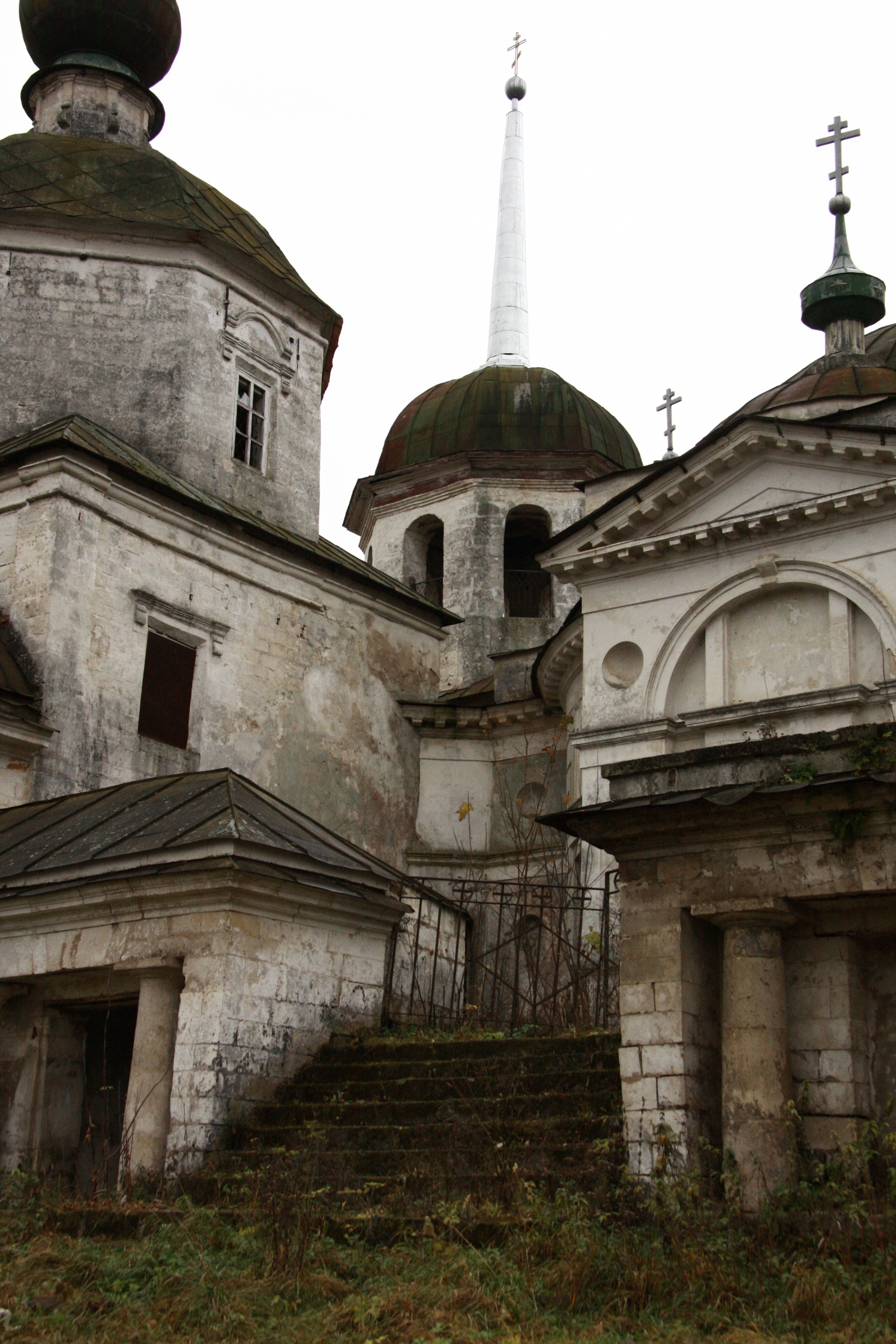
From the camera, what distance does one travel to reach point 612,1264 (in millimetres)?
6297

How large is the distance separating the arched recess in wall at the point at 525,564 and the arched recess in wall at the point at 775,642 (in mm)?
7436

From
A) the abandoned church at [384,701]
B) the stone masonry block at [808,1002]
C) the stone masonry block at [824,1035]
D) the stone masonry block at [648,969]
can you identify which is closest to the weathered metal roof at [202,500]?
the abandoned church at [384,701]

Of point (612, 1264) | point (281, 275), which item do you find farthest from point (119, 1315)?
point (281, 275)

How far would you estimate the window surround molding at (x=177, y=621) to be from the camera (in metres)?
16.7

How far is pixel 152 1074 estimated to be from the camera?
946 centimetres

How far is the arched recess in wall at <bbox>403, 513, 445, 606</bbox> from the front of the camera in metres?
25.3

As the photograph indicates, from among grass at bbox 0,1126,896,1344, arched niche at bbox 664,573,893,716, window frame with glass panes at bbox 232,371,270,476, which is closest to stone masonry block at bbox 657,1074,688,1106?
grass at bbox 0,1126,896,1344

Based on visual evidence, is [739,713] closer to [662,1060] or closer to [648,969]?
[648,969]

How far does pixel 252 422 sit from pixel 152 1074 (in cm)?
1241

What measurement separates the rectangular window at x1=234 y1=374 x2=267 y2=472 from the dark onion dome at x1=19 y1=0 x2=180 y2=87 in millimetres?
5896

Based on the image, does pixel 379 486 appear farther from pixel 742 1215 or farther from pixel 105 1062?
pixel 742 1215

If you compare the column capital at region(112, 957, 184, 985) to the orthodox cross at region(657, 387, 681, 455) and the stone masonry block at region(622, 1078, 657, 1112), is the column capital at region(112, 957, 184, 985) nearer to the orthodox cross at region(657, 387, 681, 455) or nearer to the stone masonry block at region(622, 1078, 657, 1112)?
the stone masonry block at region(622, 1078, 657, 1112)

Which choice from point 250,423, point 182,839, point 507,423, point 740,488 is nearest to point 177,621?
point 250,423

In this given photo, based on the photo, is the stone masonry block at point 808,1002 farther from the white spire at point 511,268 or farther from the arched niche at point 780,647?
the white spire at point 511,268
